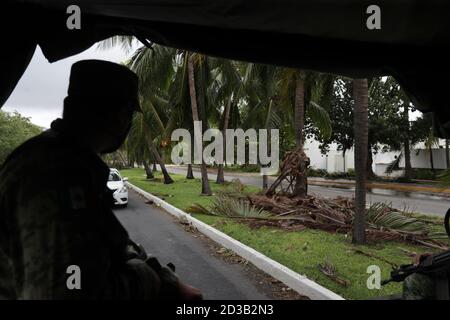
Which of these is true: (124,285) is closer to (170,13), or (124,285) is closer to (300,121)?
(170,13)

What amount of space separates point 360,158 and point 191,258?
366 cm

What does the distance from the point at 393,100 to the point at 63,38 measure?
29.9m

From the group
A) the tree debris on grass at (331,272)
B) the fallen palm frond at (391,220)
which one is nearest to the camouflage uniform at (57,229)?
the tree debris on grass at (331,272)

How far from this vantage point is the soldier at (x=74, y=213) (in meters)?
1.33

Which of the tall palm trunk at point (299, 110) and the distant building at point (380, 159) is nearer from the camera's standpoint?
the tall palm trunk at point (299, 110)

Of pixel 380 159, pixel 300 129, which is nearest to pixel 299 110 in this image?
pixel 300 129

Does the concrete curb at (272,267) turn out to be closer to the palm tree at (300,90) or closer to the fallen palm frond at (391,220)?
the fallen palm frond at (391,220)

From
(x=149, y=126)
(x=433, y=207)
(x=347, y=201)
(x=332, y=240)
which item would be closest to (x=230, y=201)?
(x=347, y=201)

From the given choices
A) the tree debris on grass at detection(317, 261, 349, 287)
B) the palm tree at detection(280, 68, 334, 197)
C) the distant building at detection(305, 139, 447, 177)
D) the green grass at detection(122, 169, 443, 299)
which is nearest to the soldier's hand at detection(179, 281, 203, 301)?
the green grass at detection(122, 169, 443, 299)

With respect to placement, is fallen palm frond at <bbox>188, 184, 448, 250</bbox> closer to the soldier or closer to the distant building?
the soldier

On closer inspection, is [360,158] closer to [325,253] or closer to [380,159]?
[325,253]

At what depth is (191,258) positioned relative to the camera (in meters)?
7.61

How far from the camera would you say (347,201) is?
10953 mm

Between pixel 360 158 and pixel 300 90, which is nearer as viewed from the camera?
pixel 360 158
